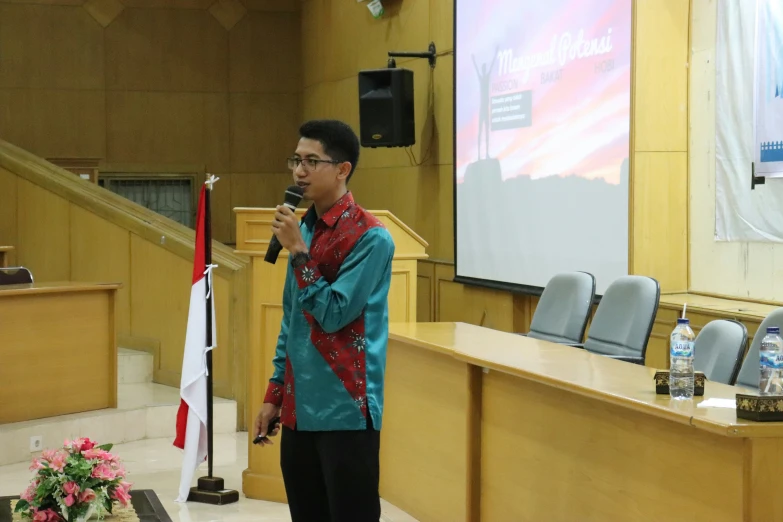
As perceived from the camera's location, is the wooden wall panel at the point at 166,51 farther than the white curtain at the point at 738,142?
Yes

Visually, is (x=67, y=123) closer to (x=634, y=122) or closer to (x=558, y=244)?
(x=558, y=244)

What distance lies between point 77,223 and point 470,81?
304 centimetres

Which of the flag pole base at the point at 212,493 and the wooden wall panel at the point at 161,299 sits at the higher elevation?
the wooden wall panel at the point at 161,299

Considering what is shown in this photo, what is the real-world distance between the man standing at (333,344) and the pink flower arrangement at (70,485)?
61.4 inches

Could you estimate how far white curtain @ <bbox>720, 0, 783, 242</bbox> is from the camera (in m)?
4.98

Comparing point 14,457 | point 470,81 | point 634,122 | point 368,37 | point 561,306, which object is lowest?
point 14,457

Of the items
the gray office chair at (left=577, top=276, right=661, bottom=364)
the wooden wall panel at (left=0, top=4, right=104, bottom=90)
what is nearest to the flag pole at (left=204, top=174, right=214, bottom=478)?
the gray office chair at (left=577, top=276, right=661, bottom=364)

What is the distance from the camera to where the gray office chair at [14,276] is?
616 cm

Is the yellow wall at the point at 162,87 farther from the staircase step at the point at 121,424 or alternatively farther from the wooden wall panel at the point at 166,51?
the staircase step at the point at 121,424

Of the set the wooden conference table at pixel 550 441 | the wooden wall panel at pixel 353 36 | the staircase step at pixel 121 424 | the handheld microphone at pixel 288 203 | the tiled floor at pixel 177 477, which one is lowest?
the tiled floor at pixel 177 477

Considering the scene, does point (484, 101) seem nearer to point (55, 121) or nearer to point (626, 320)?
point (626, 320)

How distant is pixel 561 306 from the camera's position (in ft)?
15.9

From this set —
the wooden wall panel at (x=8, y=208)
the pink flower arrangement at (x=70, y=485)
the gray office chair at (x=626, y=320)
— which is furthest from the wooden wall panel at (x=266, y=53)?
the pink flower arrangement at (x=70, y=485)

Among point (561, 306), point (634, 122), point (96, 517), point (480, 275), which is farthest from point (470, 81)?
point (96, 517)
